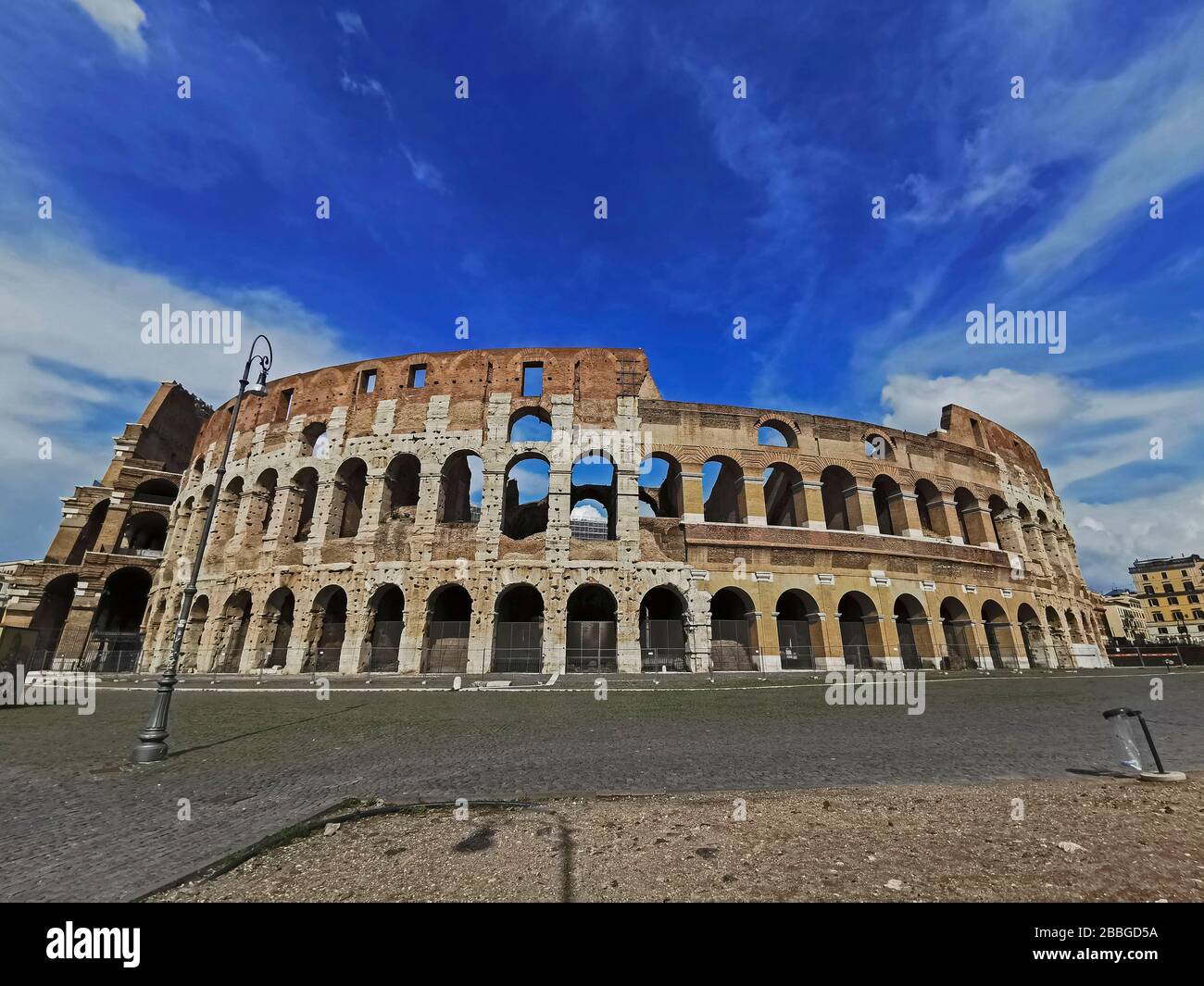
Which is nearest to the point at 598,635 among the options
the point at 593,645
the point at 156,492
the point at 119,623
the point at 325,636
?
the point at 593,645

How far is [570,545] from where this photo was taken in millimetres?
21125

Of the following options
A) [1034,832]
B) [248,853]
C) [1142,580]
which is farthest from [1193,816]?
[1142,580]

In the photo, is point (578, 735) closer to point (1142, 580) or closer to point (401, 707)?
point (401, 707)

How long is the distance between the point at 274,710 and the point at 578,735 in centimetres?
743

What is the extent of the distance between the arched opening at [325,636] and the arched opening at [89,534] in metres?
18.1

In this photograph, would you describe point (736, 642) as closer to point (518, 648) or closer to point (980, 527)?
point (518, 648)

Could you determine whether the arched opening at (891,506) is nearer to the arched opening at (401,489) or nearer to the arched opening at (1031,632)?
the arched opening at (1031,632)

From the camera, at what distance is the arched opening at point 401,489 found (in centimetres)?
2289

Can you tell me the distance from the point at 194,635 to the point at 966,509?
38.7 meters

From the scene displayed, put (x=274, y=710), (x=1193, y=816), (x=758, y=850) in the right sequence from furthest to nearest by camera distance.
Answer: (x=274, y=710), (x=1193, y=816), (x=758, y=850)

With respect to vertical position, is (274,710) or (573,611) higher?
(573,611)

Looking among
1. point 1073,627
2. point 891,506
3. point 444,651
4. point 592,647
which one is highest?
point 891,506
